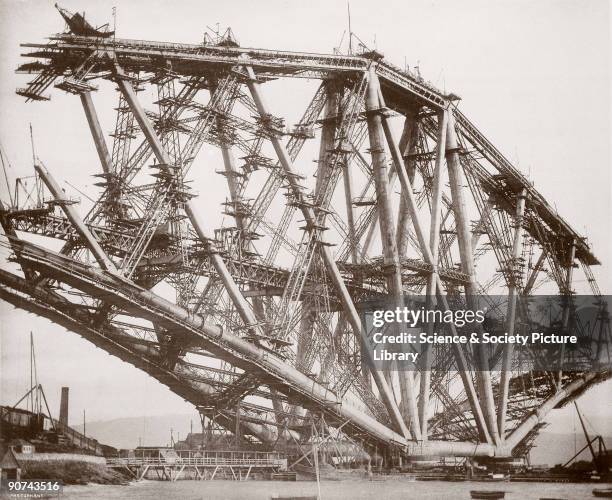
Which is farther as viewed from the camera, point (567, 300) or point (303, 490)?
point (567, 300)

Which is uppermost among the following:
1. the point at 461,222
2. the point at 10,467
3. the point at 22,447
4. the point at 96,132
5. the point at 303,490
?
the point at 96,132

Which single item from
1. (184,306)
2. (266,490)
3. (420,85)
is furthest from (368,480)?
(420,85)

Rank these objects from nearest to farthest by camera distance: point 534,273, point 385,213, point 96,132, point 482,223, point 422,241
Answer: point 96,132
point 385,213
point 422,241
point 482,223
point 534,273

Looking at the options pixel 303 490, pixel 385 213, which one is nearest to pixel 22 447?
pixel 303 490

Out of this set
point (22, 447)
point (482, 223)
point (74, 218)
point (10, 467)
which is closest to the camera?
point (74, 218)

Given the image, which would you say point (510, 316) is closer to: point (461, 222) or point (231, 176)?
point (461, 222)

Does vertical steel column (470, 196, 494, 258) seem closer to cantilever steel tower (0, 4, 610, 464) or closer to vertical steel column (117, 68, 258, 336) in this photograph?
cantilever steel tower (0, 4, 610, 464)

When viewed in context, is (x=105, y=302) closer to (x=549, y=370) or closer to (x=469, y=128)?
(x=469, y=128)

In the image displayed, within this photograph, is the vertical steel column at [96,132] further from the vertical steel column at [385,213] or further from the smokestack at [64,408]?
the smokestack at [64,408]

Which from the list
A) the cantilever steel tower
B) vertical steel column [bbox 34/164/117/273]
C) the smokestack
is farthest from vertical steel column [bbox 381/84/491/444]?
the smokestack
